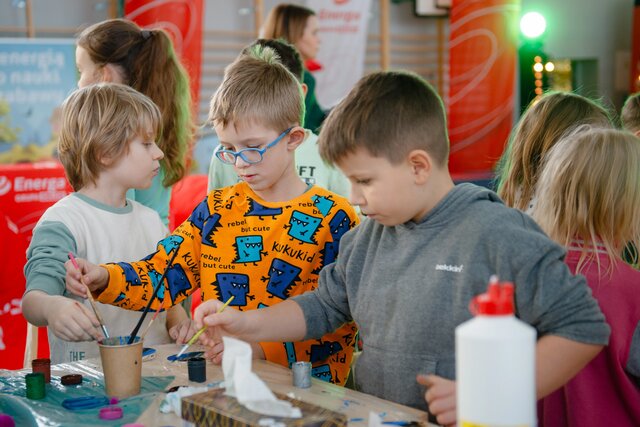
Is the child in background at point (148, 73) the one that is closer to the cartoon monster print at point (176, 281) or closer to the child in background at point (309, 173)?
the child in background at point (309, 173)

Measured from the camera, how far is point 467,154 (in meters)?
6.76

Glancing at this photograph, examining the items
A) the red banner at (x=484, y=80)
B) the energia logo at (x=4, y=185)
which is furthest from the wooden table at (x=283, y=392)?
the red banner at (x=484, y=80)

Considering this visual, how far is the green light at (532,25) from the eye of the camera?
290 inches

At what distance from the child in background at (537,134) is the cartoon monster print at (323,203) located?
1.76ft

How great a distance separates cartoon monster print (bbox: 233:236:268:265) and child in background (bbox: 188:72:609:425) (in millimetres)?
280

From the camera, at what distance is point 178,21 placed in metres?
5.09

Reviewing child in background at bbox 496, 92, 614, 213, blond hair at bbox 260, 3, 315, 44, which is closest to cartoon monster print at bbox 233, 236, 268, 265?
child in background at bbox 496, 92, 614, 213

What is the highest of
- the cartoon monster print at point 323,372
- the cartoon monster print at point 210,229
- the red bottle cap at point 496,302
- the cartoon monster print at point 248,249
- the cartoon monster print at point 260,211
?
the red bottle cap at point 496,302

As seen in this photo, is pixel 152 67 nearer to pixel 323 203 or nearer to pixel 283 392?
pixel 323 203

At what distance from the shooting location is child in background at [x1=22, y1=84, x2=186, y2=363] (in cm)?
206

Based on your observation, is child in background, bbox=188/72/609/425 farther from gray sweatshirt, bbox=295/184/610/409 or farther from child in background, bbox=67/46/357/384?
child in background, bbox=67/46/357/384

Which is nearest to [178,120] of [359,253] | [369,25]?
[359,253]

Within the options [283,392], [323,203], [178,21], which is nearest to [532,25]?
[178,21]

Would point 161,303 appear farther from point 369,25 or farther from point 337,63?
point 369,25
